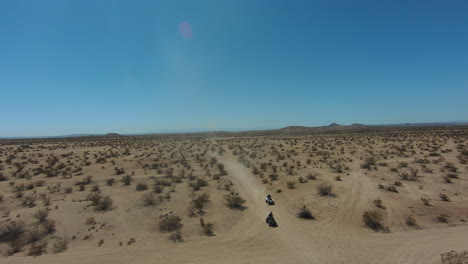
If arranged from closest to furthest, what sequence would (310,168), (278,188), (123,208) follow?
(123,208) < (278,188) < (310,168)

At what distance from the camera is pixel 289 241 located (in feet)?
28.6

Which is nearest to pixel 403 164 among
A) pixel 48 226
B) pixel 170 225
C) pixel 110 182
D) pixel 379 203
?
pixel 379 203

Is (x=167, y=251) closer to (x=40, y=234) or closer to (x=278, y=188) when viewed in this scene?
(x=40, y=234)

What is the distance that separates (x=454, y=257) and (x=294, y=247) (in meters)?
4.94

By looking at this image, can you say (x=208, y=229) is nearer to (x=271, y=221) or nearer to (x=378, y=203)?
(x=271, y=221)

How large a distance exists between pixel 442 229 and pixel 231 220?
930 centimetres

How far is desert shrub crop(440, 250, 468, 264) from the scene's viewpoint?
6.68m

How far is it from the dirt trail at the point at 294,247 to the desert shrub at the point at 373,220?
44 cm

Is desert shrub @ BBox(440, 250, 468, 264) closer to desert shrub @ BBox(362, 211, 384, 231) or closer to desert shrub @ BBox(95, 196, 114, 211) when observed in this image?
desert shrub @ BBox(362, 211, 384, 231)

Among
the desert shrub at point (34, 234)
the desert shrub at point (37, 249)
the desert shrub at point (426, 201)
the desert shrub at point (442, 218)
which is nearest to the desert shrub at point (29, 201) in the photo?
the desert shrub at point (34, 234)

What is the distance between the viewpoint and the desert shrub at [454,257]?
668cm

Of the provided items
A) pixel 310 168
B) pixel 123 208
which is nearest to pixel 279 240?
pixel 123 208

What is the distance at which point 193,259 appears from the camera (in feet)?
24.8

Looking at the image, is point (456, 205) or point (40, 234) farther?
point (456, 205)
